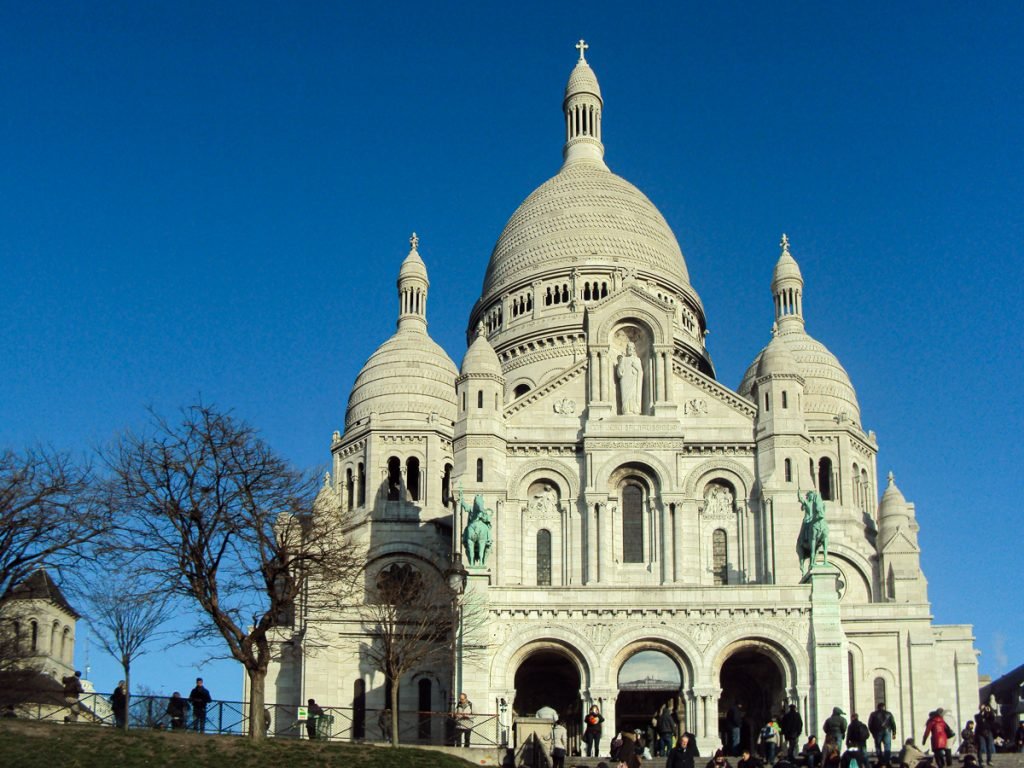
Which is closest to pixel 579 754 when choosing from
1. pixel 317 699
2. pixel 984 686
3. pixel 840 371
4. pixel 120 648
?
pixel 317 699

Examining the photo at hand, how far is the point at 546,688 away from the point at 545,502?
7.62 meters

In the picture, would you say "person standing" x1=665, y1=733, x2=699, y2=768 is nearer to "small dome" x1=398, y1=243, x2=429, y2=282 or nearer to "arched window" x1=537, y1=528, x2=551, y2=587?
"arched window" x1=537, y1=528, x2=551, y2=587

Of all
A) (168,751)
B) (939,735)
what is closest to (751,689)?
(939,735)

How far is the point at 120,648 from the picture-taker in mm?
54500

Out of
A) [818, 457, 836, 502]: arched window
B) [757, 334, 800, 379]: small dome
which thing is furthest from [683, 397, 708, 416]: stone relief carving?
[818, 457, 836, 502]: arched window

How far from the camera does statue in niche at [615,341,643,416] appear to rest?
69000mm

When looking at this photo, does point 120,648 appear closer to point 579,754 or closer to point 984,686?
point 579,754

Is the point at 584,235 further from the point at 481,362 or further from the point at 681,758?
the point at 681,758

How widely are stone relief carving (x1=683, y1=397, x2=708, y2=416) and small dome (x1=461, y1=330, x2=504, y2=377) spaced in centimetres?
790

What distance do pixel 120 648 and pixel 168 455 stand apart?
8930 mm

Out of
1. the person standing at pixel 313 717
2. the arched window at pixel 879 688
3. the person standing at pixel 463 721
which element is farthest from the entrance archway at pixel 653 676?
the arched window at pixel 879 688

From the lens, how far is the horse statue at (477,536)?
6094cm

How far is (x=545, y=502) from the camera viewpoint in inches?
2677

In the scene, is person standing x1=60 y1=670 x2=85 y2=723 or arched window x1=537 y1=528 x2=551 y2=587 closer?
person standing x1=60 y1=670 x2=85 y2=723
